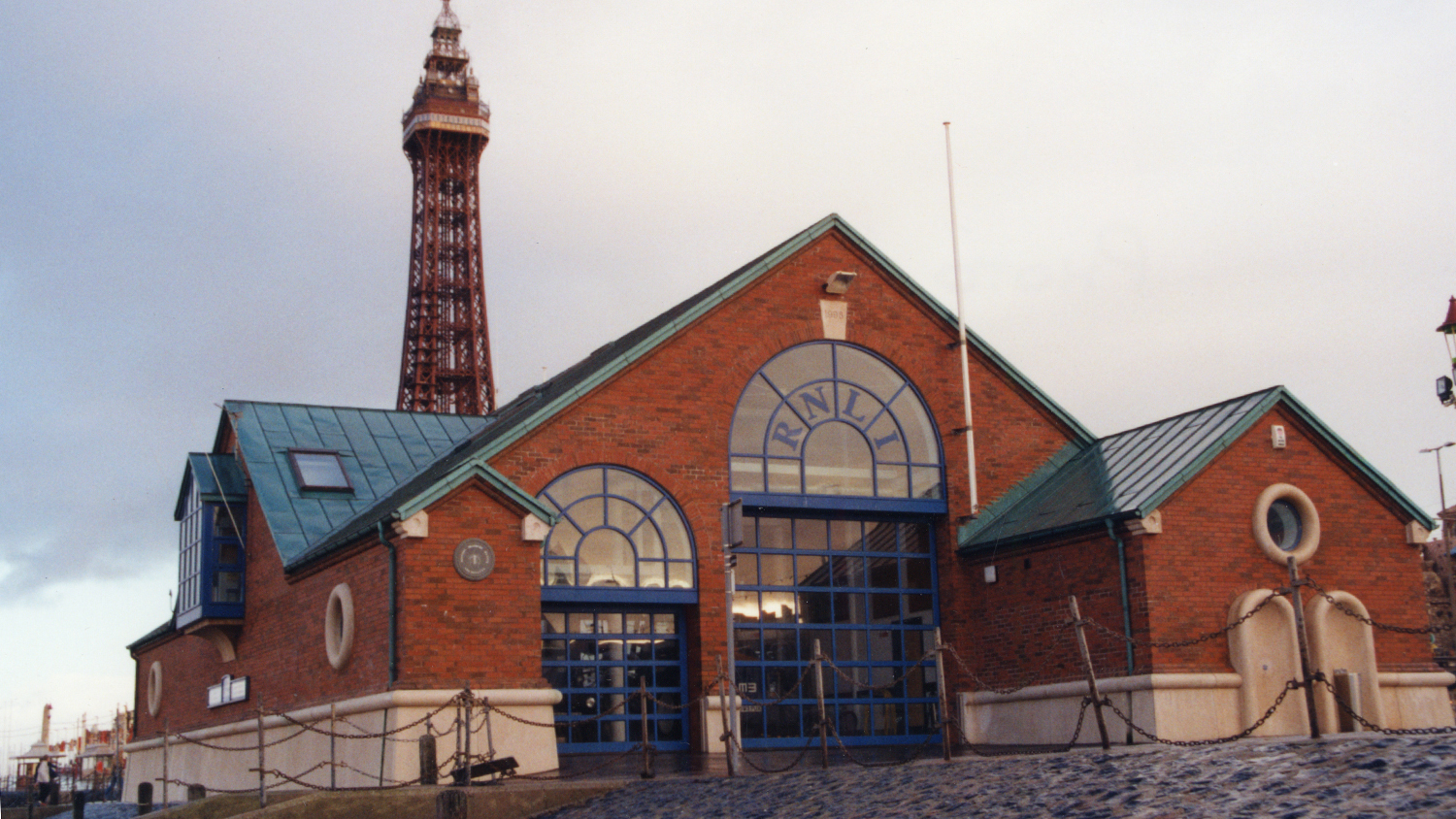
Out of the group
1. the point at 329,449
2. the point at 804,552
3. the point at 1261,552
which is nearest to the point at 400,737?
the point at 804,552

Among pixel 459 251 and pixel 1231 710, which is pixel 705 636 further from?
pixel 459 251

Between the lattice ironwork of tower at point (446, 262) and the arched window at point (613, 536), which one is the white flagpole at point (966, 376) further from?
the lattice ironwork of tower at point (446, 262)

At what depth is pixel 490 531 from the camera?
2059 cm

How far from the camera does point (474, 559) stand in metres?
20.4

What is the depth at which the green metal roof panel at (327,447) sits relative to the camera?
26062mm

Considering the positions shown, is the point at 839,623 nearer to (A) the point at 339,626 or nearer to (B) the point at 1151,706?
(B) the point at 1151,706

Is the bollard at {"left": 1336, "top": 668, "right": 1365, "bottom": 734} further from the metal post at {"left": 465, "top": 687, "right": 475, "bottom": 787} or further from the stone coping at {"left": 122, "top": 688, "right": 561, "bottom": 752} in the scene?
the metal post at {"left": 465, "top": 687, "right": 475, "bottom": 787}

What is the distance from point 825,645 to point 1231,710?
6709 millimetres

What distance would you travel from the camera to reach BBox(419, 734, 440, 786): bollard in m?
18.6

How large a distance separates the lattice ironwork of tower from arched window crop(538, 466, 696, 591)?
51.2 m

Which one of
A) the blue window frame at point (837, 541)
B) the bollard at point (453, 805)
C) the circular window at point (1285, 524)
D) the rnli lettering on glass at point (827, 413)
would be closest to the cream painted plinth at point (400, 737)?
the bollard at point (453, 805)

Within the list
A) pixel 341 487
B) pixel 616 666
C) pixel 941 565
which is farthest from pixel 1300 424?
pixel 341 487

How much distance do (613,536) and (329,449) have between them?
27.0 ft

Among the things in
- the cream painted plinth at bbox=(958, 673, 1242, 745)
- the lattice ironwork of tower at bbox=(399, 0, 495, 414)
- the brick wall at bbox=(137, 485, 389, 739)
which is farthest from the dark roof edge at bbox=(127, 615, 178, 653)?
the lattice ironwork of tower at bbox=(399, 0, 495, 414)
